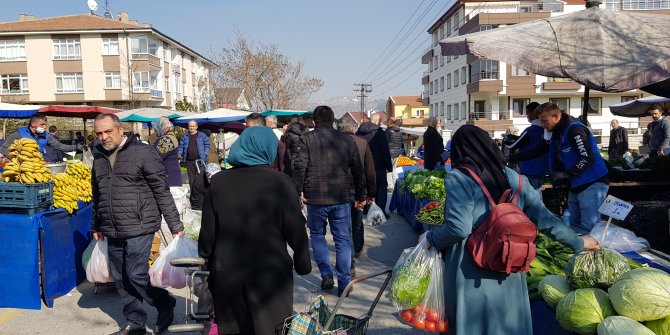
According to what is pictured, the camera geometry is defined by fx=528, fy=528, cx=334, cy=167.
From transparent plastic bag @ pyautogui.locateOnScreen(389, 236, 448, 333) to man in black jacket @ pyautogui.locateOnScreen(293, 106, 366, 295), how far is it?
7.75ft

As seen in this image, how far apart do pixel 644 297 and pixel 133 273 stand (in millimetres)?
3722

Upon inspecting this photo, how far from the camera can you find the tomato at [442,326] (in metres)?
3.06

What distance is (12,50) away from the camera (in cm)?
4878

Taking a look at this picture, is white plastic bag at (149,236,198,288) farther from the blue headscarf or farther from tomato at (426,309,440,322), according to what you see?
tomato at (426,309,440,322)

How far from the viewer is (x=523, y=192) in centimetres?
308

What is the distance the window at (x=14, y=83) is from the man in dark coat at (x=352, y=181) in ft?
169

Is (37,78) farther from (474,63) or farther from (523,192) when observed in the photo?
(523,192)

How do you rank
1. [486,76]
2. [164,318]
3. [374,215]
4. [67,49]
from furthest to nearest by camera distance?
[67,49], [486,76], [374,215], [164,318]

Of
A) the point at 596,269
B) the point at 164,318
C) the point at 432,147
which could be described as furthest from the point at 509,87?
the point at 596,269

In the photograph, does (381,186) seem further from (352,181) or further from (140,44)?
(140,44)

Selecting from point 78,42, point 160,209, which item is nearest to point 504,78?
point 78,42

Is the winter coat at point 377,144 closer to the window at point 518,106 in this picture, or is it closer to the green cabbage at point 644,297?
the green cabbage at point 644,297

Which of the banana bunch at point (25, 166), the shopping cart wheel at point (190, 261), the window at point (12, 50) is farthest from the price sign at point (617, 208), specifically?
the window at point (12, 50)

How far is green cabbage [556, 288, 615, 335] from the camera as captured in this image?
9.46 feet
